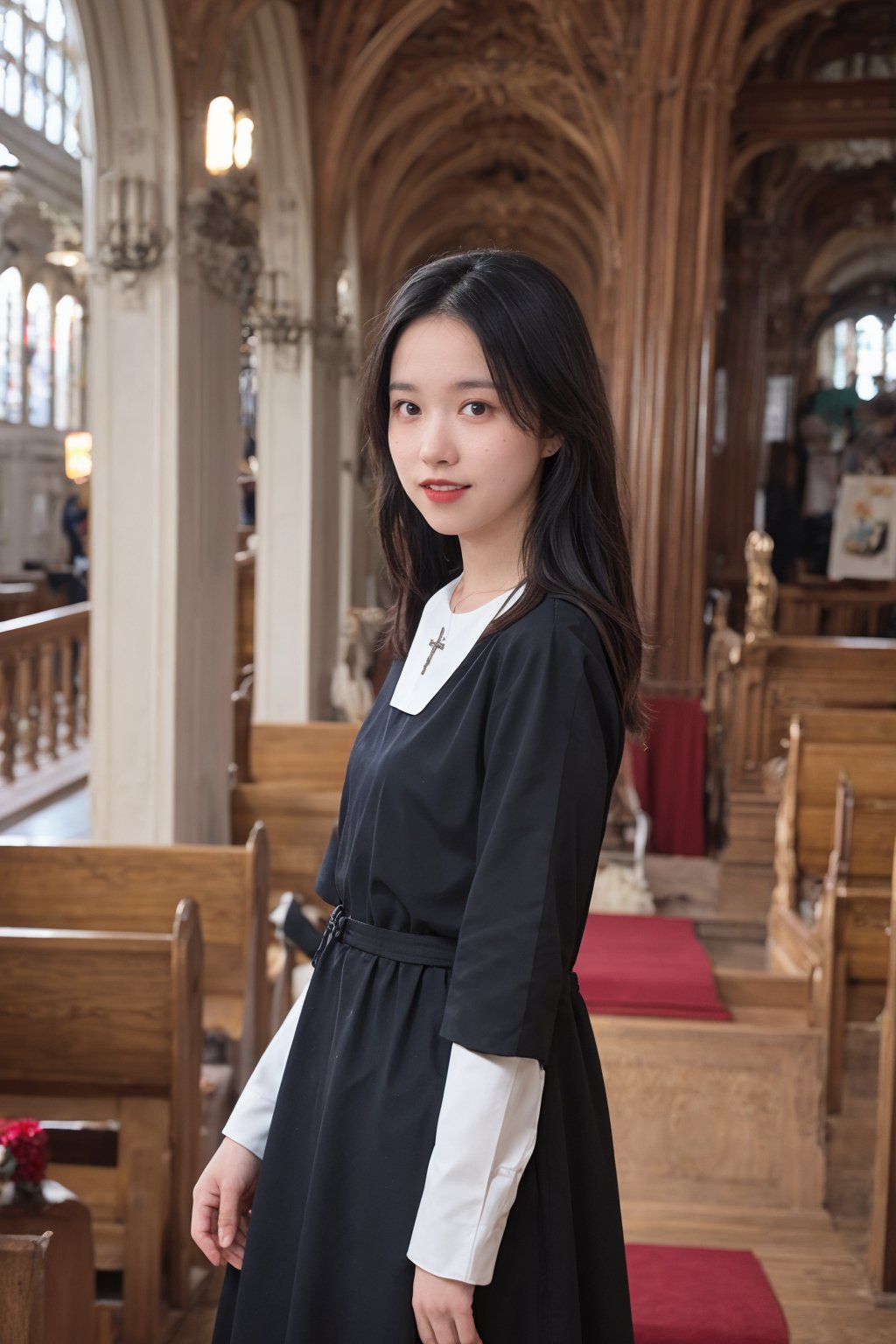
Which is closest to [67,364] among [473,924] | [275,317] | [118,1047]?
[275,317]

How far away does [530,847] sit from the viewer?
4.44 feet

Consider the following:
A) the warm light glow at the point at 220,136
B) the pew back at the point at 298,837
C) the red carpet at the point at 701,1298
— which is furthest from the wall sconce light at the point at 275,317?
the red carpet at the point at 701,1298

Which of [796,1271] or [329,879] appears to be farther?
[796,1271]

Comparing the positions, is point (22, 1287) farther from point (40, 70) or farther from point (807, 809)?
point (40, 70)

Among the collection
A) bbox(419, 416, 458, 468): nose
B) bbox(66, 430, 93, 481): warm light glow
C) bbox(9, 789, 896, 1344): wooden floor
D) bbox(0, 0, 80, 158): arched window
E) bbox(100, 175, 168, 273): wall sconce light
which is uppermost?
bbox(0, 0, 80, 158): arched window

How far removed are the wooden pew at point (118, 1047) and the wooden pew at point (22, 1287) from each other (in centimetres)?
145

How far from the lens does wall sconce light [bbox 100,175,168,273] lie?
6.94 meters

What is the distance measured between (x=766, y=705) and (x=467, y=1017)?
8340mm

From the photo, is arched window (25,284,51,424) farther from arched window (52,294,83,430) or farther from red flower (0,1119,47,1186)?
red flower (0,1119,47,1186)

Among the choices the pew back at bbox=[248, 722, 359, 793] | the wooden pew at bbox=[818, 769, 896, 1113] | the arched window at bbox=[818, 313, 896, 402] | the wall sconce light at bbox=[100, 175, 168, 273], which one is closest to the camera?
the wooden pew at bbox=[818, 769, 896, 1113]

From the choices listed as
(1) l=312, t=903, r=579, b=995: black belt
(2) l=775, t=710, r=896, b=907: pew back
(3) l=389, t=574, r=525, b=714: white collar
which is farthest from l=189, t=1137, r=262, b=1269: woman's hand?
(2) l=775, t=710, r=896, b=907: pew back

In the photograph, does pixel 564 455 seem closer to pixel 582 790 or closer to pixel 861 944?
pixel 582 790

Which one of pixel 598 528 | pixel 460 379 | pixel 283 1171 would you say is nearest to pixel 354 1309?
pixel 283 1171

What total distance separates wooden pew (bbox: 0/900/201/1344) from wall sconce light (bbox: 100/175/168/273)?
4.44 m
